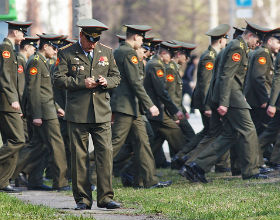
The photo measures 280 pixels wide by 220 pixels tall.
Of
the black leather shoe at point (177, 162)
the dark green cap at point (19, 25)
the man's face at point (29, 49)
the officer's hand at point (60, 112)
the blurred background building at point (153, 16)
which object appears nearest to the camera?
the dark green cap at point (19, 25)

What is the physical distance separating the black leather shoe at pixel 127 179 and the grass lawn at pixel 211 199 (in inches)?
3.4

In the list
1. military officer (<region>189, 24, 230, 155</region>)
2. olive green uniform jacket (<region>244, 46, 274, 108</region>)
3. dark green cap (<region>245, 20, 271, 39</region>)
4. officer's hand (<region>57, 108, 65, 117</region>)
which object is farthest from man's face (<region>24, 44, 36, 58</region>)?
olive green uniform jacket (<region>244, 46, 274, 108</region>)

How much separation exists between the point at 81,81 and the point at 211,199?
6.30 feet

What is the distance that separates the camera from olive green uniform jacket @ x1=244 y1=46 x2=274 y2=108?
40.9 feet

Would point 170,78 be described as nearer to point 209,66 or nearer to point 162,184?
point 209,66

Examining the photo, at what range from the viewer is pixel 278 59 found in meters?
12.0

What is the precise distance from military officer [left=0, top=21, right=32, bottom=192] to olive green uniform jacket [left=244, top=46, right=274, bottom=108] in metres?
3.44

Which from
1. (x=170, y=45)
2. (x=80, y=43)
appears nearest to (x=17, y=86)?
(x=80, y=43)

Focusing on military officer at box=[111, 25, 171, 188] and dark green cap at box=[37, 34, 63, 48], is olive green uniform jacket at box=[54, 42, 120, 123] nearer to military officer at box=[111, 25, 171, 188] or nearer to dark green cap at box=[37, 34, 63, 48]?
military officer at box=[111, 25, 171, 188]

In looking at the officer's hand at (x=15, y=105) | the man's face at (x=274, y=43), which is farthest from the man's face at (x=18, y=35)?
the man's face at (x=274, y=43)

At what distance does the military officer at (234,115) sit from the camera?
11.0m

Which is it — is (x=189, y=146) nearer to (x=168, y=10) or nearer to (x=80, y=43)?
(x=80, y=43)

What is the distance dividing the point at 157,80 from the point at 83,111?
11.2 ft

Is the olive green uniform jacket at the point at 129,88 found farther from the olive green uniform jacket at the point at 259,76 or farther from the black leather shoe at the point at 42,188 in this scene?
the olive green uniform jacket at the point at 259,76
